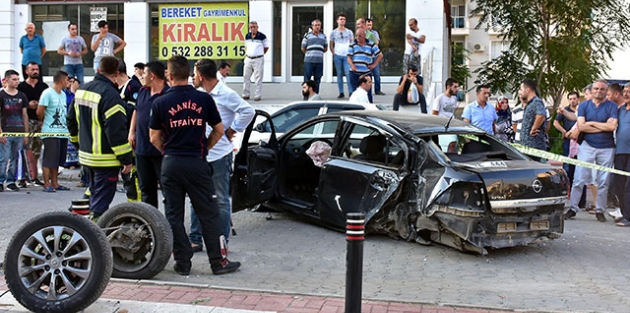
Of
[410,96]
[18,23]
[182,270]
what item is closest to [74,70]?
[18,23]

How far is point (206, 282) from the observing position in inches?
254

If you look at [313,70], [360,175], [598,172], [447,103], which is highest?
[313,70]

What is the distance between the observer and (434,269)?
23.5ft

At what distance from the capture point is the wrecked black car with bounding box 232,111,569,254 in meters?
7.30

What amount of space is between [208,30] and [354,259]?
16.6 m

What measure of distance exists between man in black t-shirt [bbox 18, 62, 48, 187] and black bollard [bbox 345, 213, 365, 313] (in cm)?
910

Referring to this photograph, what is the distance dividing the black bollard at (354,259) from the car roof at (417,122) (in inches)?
123

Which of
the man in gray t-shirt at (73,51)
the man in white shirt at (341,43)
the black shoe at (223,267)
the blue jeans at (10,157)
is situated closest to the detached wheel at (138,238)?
the black shoe at (223,267)

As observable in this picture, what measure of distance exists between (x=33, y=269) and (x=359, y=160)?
13.4 ft

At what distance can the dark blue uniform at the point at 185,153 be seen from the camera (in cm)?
634

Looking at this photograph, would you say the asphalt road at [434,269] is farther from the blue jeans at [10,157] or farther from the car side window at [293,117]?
the car side window at [293,117]

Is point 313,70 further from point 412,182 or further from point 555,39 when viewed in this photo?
point 412,182

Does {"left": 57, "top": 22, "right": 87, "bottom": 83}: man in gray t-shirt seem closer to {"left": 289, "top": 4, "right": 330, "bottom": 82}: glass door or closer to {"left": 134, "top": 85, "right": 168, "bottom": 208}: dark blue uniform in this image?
{"left": 289, "top": 4, "right": 330, "bottom": 82}: glass door

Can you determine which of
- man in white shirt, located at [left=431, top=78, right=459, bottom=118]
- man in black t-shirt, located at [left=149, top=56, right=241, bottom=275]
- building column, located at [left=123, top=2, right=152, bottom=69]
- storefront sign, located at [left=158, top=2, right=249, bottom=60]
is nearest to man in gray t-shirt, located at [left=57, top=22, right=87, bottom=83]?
building column, located at [left=123, top=2, right=152, bottom=69]
